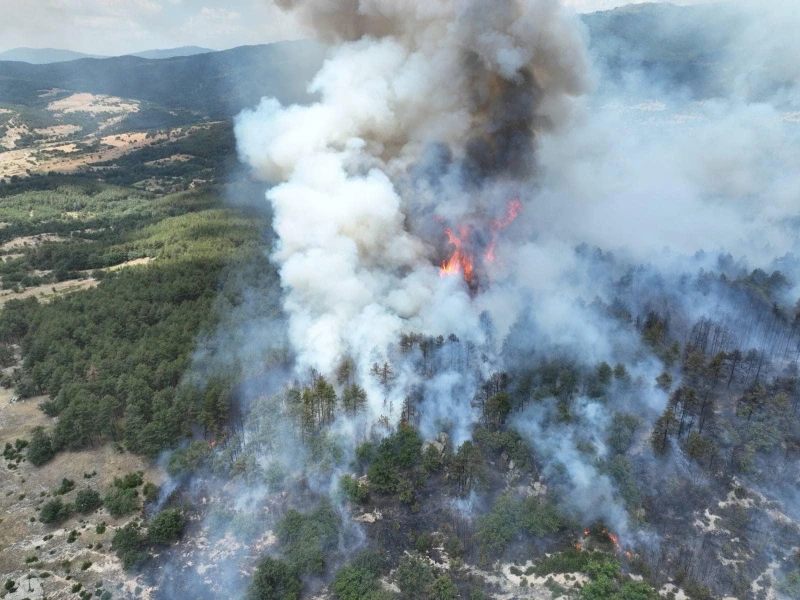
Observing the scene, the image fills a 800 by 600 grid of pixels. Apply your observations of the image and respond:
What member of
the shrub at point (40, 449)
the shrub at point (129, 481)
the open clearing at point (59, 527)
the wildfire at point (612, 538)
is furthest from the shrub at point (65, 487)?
the wildfire at point (612, 538)

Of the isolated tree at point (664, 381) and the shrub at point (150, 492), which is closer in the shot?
the shrub at point (150, 492)

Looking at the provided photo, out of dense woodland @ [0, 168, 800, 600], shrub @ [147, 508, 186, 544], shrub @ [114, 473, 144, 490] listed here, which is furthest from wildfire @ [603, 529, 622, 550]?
shrub @ [114, 473, 144, 490]

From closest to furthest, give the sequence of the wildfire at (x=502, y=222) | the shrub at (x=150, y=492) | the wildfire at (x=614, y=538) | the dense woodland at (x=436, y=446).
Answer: the dense woodland at (x=436, y=446), the wildfire at (x=614, y=538), the shrub at (x=150, y=492), the wildfire at (x=502, y=222)

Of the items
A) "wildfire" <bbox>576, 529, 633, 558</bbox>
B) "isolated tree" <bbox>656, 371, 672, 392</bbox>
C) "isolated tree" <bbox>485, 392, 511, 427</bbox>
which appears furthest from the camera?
"isolated tree" <bbox>656, 371, 672, 392</bbox>

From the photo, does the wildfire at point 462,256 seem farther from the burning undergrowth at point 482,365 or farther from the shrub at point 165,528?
the shrub at point 165,528

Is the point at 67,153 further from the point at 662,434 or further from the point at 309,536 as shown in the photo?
the point at 662,434

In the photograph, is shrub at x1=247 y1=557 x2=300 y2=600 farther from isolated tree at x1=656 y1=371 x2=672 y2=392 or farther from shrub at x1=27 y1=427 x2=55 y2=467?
isolated tree at x1=656 y1=371 x2=672 y2=392

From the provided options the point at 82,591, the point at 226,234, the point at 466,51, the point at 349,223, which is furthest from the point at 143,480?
the point at 226,234

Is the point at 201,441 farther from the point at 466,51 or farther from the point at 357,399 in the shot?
the point at 466,51

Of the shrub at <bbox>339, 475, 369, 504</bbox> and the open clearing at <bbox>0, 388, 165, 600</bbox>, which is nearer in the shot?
the open clearing at <bbox>0, 388, 165, 600</bbox>

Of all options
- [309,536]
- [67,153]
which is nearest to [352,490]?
[309,536]

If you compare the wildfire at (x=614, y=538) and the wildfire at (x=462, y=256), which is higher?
the wildfire at (x=462, y=256)
